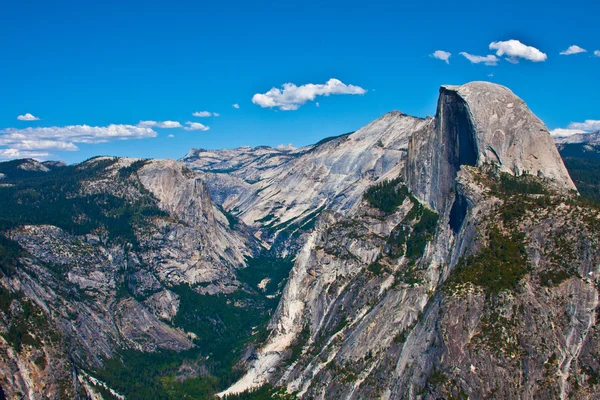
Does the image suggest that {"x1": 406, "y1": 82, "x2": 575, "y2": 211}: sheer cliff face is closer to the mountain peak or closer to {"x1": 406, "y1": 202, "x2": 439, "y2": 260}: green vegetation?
the mountain peak

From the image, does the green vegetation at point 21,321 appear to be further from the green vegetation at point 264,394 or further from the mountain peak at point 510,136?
the mountain peak at point 510,136

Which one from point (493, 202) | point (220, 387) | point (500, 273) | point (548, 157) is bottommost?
point (220, 387)

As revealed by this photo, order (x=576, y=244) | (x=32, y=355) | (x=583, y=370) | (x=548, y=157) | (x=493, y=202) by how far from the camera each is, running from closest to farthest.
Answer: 1. (x=583, y=370)
2. (x=576, y=244)
3. (x=493, y=202)
4. (x=32, y=355)
5. (x=548, y=157)

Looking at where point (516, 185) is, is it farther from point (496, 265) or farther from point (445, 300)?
point (445, 300)

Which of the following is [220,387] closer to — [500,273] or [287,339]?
[287,339]

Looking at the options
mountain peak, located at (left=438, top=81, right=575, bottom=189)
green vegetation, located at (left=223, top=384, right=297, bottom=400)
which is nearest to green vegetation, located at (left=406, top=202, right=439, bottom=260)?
mountain peak, located at (left=438, top=81, right=575, bottom=189)

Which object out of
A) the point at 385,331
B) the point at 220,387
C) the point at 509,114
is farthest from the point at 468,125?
the point at 220,387
